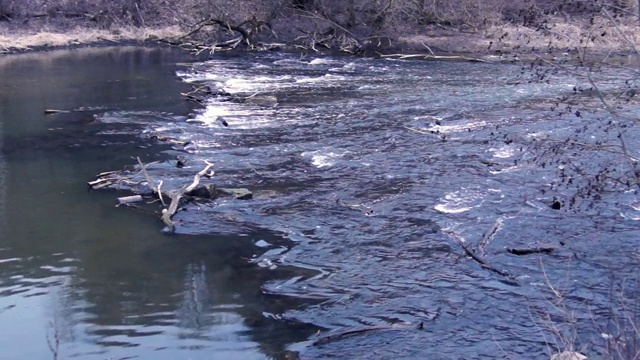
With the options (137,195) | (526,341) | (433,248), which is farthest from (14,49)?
(526,341)

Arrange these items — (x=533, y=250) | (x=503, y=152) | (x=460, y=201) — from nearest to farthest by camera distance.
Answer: (x=533, y=250)
(x=460, y=201)
(x=503, y=152)

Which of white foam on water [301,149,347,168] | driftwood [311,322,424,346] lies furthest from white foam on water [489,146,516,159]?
driftwood [311,322,424,346]

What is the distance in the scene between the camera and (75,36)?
35.9 metres

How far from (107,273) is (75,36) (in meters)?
27.8

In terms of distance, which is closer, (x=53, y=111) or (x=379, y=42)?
(x=53, y=111)

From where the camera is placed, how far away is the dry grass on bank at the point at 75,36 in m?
33.4

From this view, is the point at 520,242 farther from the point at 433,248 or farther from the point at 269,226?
the point at 269,226

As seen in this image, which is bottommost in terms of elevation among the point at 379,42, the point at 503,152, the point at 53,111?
the point at 53,111

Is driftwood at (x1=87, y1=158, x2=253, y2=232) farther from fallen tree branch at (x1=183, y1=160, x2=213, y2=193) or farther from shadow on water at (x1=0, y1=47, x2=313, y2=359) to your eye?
shadow on water at (x1=0, y1=47, x2=313, y2=359)

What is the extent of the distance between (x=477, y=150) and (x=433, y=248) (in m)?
5.30

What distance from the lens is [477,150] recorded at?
51.6 feet

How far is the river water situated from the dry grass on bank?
44.2 feet

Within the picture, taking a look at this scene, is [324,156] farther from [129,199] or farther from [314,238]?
[314,238]

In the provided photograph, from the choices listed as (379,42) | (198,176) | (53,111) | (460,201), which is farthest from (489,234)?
(379,42)
